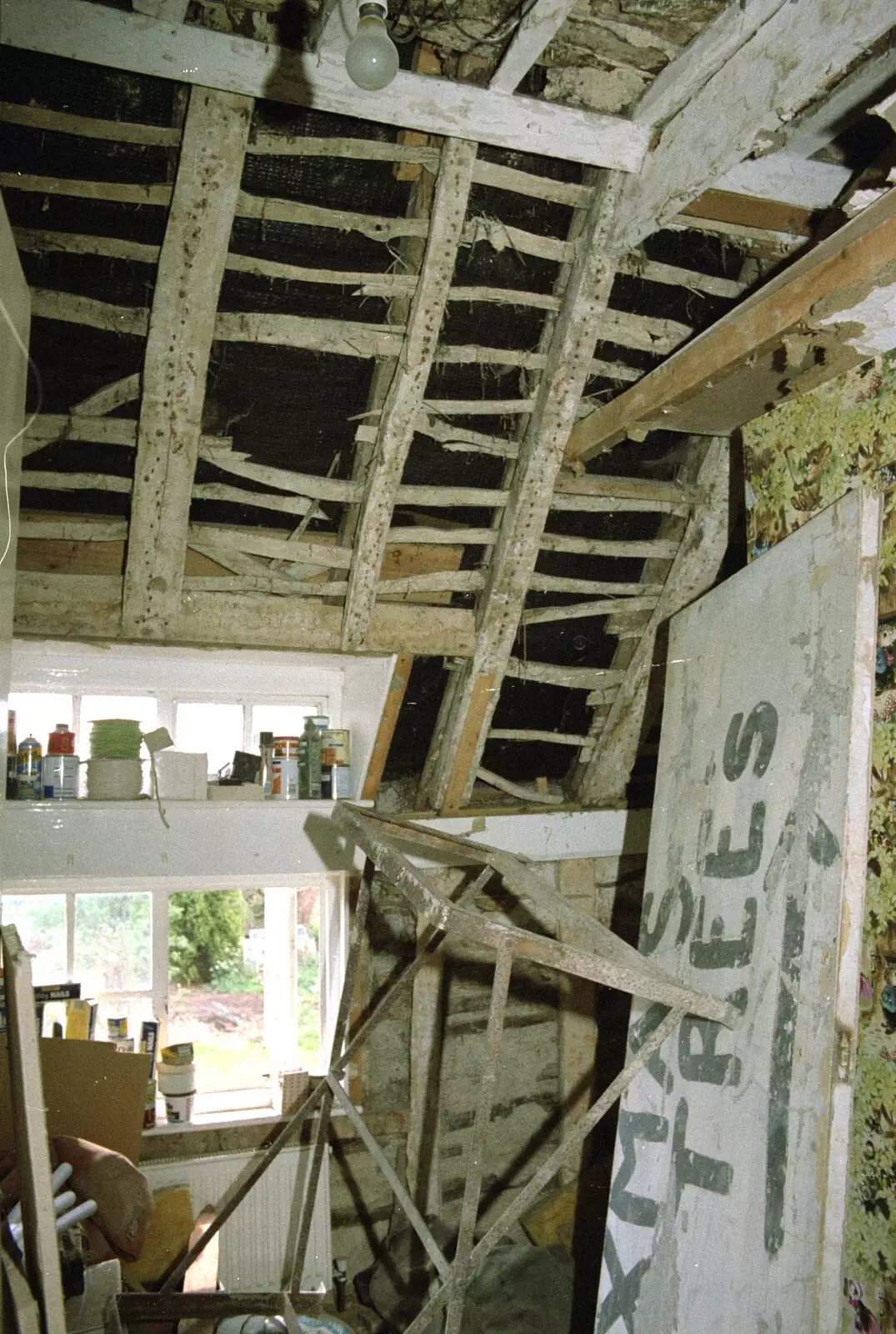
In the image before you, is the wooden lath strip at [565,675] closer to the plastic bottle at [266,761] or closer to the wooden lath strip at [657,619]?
the wooden lath strip at [657,619]

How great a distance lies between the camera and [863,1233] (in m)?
2.54

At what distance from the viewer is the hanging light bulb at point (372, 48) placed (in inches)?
72.4

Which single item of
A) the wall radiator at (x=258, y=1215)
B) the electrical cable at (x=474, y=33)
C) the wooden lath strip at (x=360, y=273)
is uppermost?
the electrical cable at (x=474, y=33)

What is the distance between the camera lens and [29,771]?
3697mm

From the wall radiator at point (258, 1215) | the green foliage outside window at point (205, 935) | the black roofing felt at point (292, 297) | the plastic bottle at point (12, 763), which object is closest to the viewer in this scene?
the black roofing felt at point (292, 297)

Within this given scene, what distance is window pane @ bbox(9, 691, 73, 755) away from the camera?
3852mm

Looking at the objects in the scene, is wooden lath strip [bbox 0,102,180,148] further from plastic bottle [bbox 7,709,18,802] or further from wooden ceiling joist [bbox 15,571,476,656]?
plastic bottle [bbox 7,709,18,802]

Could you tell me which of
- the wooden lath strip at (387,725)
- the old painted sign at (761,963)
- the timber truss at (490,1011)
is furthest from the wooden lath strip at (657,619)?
the timber truss at (490,1011)

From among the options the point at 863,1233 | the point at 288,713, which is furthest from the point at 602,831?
the point at 863,1233

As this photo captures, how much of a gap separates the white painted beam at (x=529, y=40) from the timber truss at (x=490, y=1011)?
2.09m

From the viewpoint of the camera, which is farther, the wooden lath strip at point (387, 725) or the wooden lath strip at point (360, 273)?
the wooden lath strip at point (387, 725)

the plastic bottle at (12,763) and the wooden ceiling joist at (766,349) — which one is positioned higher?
the wooden ceiling joist at (766,349)

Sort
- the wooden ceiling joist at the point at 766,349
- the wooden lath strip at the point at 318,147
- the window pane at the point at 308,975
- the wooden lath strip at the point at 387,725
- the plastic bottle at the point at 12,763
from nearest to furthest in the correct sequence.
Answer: the wooden ceiling joist at the point at 766,349 < the wooden lath strip at the point at 318,147 < the plastic bottle at the point at 12,763 < the wooden lath strip at the point at 387,725 < the window pane at the point at 308,975

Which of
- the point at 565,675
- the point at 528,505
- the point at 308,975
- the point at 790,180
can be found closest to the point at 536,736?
the point at 565,675
